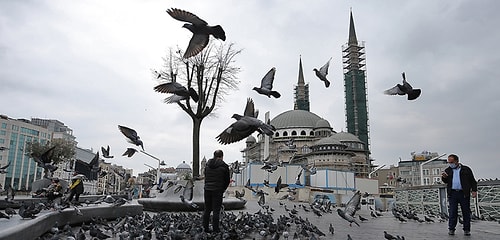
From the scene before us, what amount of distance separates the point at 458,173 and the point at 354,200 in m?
2.35

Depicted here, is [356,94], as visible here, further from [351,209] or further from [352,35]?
[351,209]

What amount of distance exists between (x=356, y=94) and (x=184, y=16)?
101 meters

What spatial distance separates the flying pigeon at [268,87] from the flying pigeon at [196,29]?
5.80ft

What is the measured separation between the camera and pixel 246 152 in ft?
387

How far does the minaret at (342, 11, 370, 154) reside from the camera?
104125 mm

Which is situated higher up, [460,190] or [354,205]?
[460,190]

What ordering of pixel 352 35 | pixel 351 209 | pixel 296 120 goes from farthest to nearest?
1. pixel 352 35
2. pixel 296 120
3. pixel 351 209

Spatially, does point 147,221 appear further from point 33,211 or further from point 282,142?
point 282,142

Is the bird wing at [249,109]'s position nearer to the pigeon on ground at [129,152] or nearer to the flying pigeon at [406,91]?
the flying pigeon at [406,91]

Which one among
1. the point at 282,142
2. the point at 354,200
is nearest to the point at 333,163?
the point at 282,142

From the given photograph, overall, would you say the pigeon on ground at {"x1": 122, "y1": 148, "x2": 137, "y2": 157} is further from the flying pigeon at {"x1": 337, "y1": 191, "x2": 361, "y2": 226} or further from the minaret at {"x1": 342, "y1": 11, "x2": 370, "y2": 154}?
the minaret at {"x1": 342, "y1": 11, "x2": 370, "y2": 154}

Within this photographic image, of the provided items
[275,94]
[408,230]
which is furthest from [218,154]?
[408,230]

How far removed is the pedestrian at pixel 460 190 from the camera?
8.23 meters

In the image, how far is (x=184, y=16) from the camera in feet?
26.5
